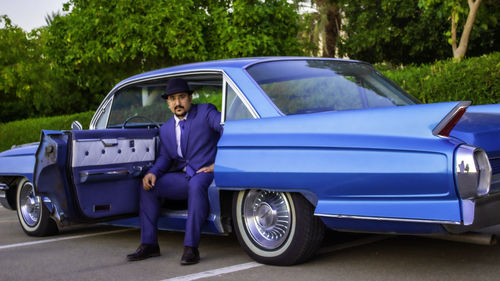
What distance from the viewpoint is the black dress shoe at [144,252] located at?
17.9ft

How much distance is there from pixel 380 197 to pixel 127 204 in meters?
2.50

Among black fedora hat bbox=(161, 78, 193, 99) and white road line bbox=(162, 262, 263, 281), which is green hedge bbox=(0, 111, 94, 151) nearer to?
black fedora hat bbox=(161, 78, 193, 99)

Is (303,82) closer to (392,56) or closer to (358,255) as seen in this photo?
(358,255)

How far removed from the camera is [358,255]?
516 centimetres

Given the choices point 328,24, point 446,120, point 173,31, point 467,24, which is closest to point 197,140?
point 446,120

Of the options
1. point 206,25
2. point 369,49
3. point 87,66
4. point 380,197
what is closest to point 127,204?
point 380,197

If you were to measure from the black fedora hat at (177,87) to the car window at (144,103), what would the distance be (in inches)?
18.1

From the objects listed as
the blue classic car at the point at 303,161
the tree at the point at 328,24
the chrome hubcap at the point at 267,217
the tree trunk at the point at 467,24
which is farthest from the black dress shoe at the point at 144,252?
the tree at the point at 328,24

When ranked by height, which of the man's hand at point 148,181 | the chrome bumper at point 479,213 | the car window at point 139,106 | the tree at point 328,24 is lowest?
the man's hand at point 148,181

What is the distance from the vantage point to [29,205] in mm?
7148

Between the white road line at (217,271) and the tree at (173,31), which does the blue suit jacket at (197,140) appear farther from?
Result: the tree at (173,31)

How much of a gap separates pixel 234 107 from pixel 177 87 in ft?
2.39

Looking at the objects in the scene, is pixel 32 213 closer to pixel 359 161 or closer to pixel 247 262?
pixel 247 262

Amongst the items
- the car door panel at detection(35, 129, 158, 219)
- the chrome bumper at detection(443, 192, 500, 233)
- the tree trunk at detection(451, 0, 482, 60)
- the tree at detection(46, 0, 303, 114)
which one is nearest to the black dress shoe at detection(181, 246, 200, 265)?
the car door panel at detection(35, 129, 158, 219)
